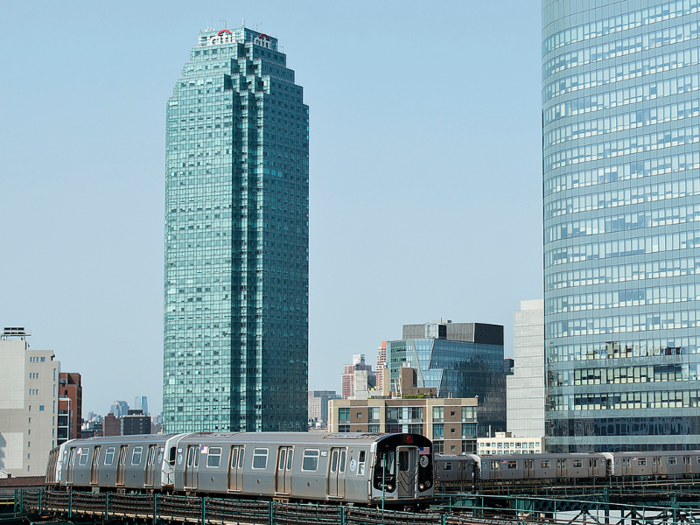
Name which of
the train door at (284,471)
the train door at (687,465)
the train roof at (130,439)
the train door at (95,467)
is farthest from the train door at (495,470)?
the train door at (284,471)

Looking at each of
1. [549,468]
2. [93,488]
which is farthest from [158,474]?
[549,468]

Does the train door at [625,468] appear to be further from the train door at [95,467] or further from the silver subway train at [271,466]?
the train door at [95,467]

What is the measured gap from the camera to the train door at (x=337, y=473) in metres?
48.3

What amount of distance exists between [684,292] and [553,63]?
42.7m

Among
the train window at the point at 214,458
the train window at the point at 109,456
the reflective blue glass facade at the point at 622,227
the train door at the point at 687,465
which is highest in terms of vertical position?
the reflective blue glass facade at the point at 622,227

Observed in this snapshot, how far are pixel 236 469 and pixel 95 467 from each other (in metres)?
15.3

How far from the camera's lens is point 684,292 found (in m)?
147

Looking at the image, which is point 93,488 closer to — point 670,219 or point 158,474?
point 158,474

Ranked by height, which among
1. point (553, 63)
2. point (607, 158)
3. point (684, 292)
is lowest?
point (684, 292)

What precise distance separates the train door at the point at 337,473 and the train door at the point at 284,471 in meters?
2.94

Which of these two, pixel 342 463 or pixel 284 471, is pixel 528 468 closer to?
pixel 284 471

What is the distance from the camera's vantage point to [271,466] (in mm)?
52250

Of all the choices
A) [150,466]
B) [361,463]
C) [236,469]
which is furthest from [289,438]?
[150,466]

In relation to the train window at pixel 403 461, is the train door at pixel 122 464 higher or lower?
lower
